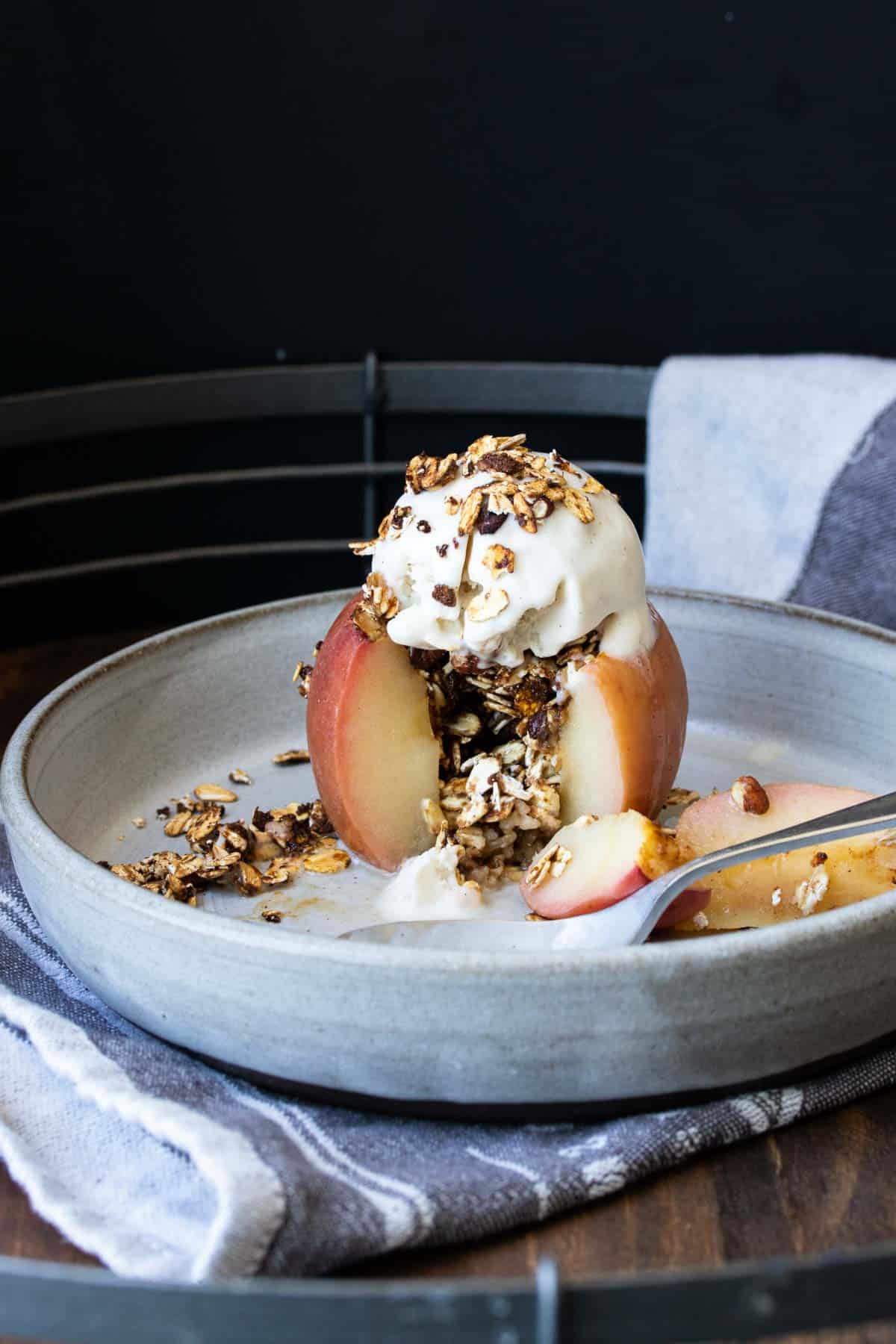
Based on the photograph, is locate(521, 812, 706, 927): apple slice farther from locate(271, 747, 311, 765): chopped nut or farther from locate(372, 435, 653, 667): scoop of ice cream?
locate(271, 747, 311, 765): chopped nut

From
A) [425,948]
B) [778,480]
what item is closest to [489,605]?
[425,948]

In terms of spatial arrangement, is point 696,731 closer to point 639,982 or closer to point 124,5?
point 639,982

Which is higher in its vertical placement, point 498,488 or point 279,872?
point 498,488

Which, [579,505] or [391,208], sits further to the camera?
[391,208]

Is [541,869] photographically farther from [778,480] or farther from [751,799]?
[778,480]

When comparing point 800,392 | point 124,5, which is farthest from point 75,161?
point 800,392

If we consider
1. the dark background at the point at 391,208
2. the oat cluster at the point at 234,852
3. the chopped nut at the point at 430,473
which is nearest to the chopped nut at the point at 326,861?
the oat cluster at the point at 234,852
